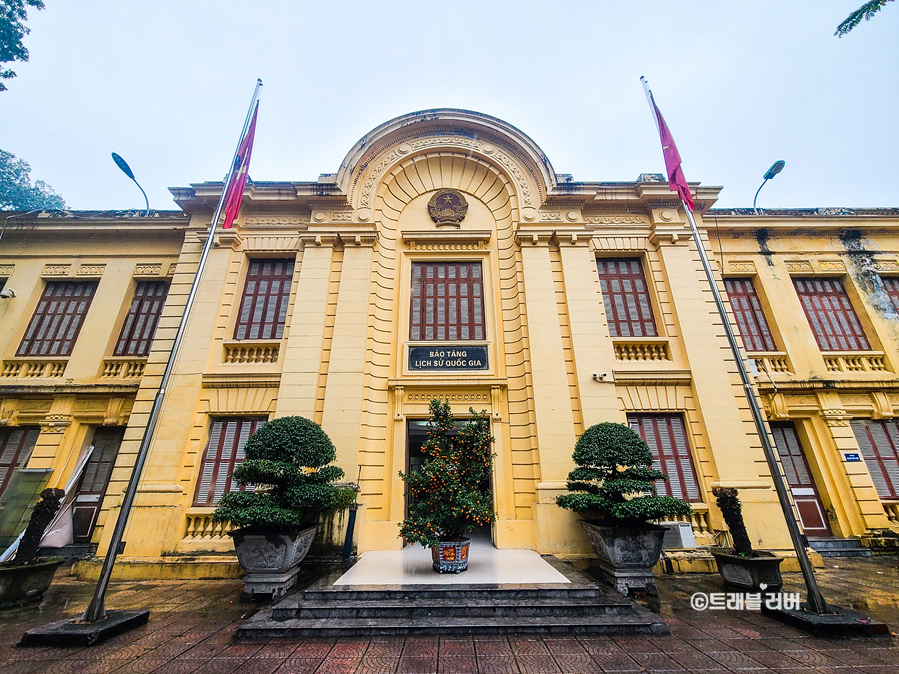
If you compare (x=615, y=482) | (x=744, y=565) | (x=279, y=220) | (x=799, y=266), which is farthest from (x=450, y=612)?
(x=799, y=266)

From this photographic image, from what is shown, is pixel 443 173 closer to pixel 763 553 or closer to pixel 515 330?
pixel 515 330

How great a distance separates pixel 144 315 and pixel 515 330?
426 inches

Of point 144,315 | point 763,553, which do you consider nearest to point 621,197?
point 763,553

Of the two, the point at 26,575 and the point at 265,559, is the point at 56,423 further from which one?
the point at 265,559

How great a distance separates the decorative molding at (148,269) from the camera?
11.1 meters

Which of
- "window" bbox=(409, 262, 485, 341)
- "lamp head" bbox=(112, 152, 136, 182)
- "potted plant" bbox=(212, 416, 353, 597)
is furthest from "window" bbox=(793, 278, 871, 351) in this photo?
"lamp head" bbox=(112, 152, 136, 182)

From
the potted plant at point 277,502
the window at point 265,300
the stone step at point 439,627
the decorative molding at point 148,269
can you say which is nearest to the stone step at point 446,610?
the stone step at point 439,627

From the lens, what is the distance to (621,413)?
28.2 feet

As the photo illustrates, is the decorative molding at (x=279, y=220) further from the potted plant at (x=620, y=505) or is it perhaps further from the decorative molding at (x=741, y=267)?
the decorative molding at (x=741, y=267)

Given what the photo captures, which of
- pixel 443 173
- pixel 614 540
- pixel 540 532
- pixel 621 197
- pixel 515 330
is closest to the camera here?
pixel 614 540

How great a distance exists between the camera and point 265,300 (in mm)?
10086

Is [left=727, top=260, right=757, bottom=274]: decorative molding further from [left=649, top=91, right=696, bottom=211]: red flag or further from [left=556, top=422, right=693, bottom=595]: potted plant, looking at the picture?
[left=556, top=422, right=693, bottom=595]: potted plant

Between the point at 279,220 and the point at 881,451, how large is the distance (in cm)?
1736

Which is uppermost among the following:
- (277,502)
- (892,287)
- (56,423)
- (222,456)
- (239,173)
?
(239,173)
